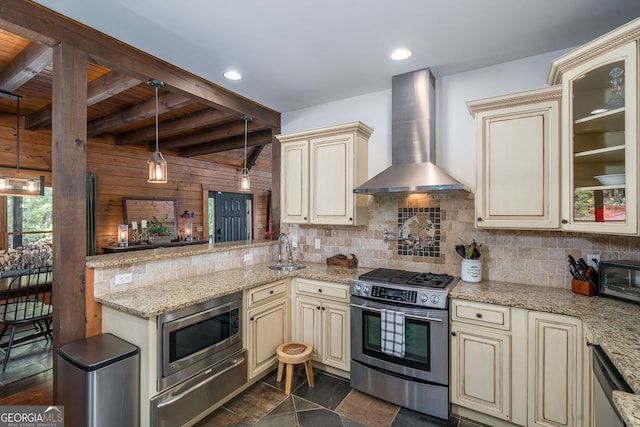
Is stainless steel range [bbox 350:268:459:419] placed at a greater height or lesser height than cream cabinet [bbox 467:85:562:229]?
lesser

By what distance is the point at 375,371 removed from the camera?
8.16 feet

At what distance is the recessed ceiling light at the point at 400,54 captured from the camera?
2.44 m

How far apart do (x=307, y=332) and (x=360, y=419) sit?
0.88 m

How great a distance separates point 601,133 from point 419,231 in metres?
1.48

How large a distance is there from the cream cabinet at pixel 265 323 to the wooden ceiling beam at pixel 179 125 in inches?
86.7

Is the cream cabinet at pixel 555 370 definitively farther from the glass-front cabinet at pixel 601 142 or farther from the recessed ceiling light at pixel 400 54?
the recessed ceiling light at pixel 400 54

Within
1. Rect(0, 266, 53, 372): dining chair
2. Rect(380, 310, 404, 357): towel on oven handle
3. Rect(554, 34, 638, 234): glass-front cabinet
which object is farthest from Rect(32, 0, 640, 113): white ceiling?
Rect(0, 266, 53, 372): dining chair

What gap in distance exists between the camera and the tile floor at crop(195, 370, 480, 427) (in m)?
2.21

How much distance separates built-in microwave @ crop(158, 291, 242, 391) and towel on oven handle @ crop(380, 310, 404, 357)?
1.13 meters

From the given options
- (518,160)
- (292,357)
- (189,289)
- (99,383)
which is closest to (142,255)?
(189,289)

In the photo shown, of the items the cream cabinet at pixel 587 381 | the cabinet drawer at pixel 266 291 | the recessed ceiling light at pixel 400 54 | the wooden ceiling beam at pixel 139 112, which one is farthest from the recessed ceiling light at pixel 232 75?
the cream cabinet at pixel 587 381

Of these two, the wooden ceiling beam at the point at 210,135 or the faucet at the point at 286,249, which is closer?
the faucet at the point at 286,249

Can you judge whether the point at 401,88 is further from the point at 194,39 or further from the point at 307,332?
the point at 307,332

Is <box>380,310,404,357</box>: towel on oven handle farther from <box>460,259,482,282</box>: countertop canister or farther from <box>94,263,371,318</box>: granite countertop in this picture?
<box>460,259,482,282</box>: countertop canister
